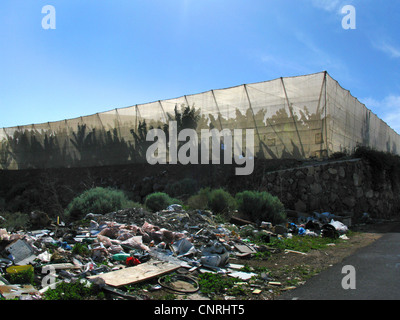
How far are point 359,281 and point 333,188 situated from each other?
8.74m

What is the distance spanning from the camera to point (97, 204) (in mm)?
10141

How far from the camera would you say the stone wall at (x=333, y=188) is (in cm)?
1257

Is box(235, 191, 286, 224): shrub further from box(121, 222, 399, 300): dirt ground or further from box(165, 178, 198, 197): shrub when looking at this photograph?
box(165, 178, 198, 197): shrub

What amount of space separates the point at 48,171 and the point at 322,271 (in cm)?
2489

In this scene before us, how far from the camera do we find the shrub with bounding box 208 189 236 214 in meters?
10.5

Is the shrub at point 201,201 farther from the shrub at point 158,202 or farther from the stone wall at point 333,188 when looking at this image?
the stone wall at point 333,188

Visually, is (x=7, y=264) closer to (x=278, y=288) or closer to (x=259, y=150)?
(x=278, y=288)

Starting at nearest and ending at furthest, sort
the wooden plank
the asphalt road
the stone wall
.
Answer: the asphalt road
the wooden plank
the stone wall

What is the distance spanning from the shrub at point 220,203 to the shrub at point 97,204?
2786mm

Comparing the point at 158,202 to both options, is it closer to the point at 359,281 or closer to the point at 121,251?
the point at 121,251

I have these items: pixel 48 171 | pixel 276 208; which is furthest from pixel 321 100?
pixel 48 171

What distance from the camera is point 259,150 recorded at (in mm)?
15664

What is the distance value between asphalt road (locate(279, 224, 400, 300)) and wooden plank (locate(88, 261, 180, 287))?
6.03 feet

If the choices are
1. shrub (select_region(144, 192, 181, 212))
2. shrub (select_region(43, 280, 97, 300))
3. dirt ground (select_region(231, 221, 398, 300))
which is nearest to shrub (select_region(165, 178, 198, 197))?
shrub (select_region(144, 192, 181, 212))
